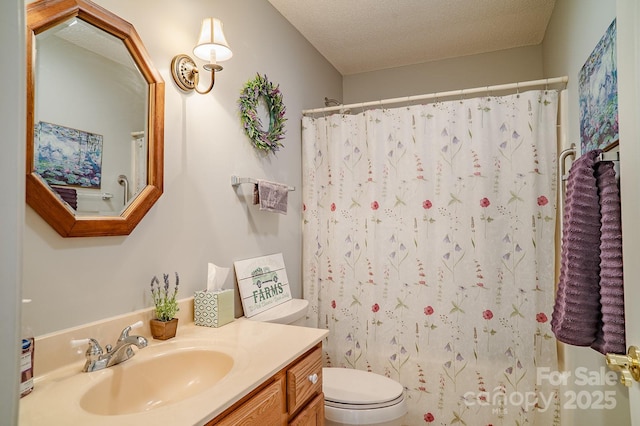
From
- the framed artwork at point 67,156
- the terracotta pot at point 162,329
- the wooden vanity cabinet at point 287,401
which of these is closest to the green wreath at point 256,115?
the framed artwork at point 67,156

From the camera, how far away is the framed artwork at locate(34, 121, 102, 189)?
105 cm

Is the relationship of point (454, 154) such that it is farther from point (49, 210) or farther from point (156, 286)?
point (49, 210)

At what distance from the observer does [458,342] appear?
2123 millimetres

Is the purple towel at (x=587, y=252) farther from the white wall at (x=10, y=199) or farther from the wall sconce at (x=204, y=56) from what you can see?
the wall sconce at (x=204, y=56)

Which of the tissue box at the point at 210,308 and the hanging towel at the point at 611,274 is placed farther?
the tissue box at the point at 210,308

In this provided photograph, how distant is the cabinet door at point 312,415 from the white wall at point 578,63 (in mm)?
1069

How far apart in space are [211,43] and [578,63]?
5.44 feet

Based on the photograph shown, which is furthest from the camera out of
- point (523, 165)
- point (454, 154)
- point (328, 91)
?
point (328, 91)

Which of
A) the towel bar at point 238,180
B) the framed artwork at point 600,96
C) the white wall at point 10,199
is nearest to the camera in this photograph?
the white wall at point 10,199

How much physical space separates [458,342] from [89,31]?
2.27 metres

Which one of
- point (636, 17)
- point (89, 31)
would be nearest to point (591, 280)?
point (636, 17)

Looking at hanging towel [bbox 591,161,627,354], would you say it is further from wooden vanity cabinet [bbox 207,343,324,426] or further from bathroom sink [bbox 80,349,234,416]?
bathroom sink [bbox 80,349,234,416]

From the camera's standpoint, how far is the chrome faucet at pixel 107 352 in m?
1.09

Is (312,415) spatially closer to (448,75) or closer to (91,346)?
(91,346)
